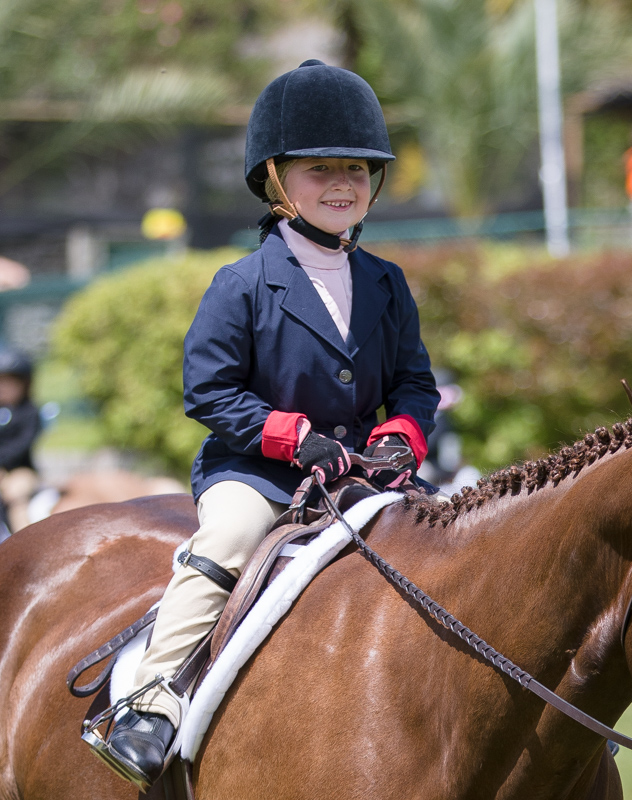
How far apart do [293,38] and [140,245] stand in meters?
8.21

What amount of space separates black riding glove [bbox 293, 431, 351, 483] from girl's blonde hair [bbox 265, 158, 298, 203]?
2.41 ft

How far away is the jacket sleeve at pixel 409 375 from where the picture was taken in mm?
2982

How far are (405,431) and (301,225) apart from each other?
67 centimetres

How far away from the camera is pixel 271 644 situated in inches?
97.8

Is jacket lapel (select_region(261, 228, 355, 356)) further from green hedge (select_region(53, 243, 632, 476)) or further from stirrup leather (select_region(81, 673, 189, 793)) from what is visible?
green hedge (select_region(53, 243, 632, 476))

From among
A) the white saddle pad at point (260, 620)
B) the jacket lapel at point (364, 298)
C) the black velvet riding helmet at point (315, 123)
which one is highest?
the black velvet riding helmet at point (315, 123)

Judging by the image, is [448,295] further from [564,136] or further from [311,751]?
[564,136]

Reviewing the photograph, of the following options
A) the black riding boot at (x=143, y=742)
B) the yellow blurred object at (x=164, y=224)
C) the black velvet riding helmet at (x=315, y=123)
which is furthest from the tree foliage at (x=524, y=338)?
the yellow blurred object at (x=164, y=224)

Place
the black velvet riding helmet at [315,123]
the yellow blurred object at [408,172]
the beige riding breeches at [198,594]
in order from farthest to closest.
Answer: the yellow blurred object at [408,172], the black velvet riding helmet at [315,123], the beige riding breeches at [198,594]

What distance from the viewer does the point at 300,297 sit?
2768mm

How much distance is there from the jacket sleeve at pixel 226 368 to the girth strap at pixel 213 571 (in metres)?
0.32

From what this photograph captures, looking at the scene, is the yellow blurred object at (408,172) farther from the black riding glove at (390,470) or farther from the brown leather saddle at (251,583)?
the brown leather saddle at (251,583)

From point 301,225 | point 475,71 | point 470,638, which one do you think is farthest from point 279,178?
point 475,71

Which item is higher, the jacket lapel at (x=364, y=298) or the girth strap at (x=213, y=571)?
the jacket lapel at (x=364, y=298)
